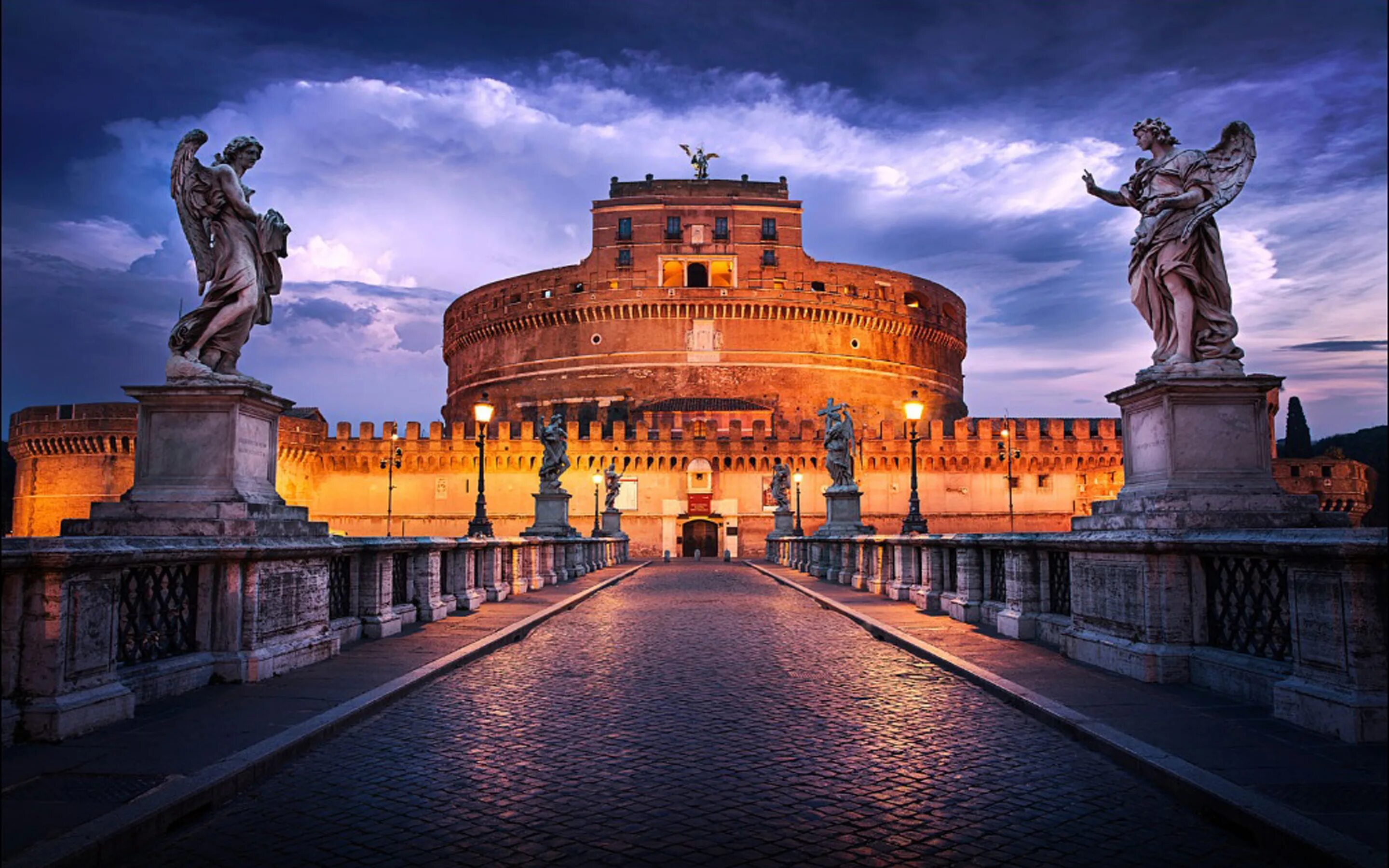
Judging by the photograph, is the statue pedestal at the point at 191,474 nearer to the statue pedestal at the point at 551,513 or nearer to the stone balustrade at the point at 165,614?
the stone balustrade at the point at 165,614

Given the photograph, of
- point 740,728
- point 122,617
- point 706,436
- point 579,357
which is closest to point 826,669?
point 740,728

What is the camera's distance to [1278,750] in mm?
4668

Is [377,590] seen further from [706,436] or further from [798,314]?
[798,314]

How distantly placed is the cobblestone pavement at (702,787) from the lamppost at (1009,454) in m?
55.5

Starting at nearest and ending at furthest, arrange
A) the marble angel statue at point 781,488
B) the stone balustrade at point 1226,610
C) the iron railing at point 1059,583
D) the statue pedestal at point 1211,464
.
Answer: the stone balustrade at point 1226,610 → the statue pedestal at point 1211,464 → the iron railing at point 1059,583 → the marble angel statue at point 781,488

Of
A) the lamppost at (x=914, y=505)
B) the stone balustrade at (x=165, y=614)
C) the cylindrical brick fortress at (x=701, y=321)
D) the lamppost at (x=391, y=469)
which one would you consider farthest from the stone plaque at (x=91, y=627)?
the cylindrical brick fortress at (x=701, y=321)

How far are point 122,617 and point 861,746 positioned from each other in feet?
14.2

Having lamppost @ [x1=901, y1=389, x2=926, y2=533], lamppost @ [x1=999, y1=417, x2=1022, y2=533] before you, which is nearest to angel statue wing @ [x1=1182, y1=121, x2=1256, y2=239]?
lamppost @ [x1=901, y1=389, x2=926, y2=533]

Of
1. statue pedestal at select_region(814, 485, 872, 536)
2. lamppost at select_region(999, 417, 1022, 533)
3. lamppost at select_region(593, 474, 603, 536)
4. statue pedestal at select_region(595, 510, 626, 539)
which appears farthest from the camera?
lamppost at select_region(999, 417, 1022, 533)

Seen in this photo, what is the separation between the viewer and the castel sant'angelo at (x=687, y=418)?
2274 inches

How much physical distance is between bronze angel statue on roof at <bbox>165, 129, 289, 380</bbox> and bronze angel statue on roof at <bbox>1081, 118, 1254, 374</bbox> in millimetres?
6712

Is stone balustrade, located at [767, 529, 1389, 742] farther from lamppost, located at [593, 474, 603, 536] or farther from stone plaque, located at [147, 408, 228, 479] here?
lamppost, located at [593, 474, 603, 536]

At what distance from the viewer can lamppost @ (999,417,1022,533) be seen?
199ft

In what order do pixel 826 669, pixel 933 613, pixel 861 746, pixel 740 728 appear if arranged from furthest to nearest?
pixel 933 613, pixel 826 669, pixel 740 728, pixel 861 746
